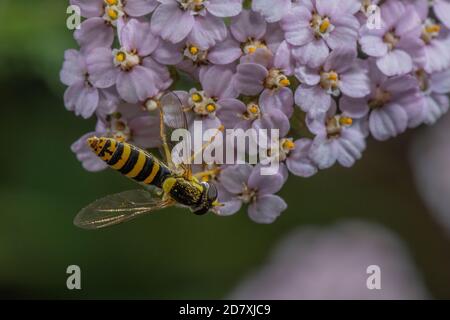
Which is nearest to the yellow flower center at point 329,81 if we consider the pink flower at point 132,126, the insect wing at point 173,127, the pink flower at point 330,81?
the pink flower at point 330,81

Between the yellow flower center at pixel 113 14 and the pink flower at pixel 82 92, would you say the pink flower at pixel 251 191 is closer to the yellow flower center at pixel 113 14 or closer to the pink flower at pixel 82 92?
the pink flower at pixel 82 92

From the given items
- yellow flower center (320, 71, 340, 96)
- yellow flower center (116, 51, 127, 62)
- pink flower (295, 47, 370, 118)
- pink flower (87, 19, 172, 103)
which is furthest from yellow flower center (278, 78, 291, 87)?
yellow flower center (116, 51, 127, 62)

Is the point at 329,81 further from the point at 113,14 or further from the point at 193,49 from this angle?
the point at 113,14

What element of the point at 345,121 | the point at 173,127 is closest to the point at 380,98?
the point at 345,121
